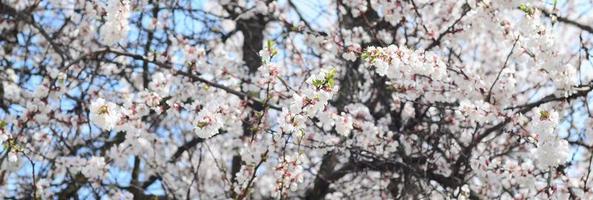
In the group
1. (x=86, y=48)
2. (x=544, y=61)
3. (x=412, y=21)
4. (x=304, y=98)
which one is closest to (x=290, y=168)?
(x=304, y=98)

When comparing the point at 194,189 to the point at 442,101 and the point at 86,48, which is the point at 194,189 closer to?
the point at 86,48

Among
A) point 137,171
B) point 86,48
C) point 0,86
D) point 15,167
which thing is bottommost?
point 15,167

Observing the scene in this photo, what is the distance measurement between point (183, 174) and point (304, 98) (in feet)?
13.7

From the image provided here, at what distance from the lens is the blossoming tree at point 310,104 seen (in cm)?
401

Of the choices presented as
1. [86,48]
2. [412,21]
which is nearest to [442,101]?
[412,21]

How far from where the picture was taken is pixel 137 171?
637 centimetres

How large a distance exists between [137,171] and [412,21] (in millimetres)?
2629

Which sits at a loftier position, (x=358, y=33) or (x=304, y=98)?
(x=358, y=33)

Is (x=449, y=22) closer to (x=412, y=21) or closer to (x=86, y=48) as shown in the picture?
(x=412, y=21)

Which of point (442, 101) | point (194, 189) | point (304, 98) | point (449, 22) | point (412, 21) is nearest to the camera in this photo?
point (304, 98)

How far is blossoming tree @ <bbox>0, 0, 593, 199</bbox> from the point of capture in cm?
401

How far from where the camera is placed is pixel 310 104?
3236 mm

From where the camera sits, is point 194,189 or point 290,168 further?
point 194,189

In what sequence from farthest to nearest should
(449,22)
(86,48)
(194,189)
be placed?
(194,189)
(86,48)
(449,22)
